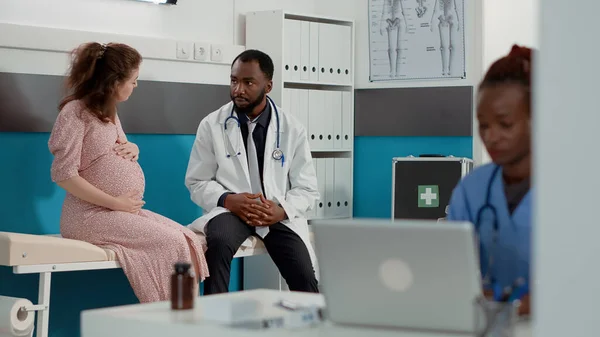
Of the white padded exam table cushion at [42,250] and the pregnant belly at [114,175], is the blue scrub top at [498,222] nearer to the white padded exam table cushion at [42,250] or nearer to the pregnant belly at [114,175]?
the white padded exam table cushion at [42,250]

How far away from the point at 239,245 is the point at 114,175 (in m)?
0.65

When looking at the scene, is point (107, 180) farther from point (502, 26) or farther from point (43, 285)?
point (502, 26)

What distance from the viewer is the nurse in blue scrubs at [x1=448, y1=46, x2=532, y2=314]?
1.91 m

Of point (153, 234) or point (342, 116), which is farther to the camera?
point (342, 116)

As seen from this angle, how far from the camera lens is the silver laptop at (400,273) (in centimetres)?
158

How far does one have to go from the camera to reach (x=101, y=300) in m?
4.51

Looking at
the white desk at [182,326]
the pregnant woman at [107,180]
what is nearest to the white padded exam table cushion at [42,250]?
the pregnant woman at [107,180]

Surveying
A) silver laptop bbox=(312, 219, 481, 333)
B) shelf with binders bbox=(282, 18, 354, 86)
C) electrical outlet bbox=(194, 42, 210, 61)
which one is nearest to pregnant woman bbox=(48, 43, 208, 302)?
electrical outlet bbox=(194, 42, 210, 61)
